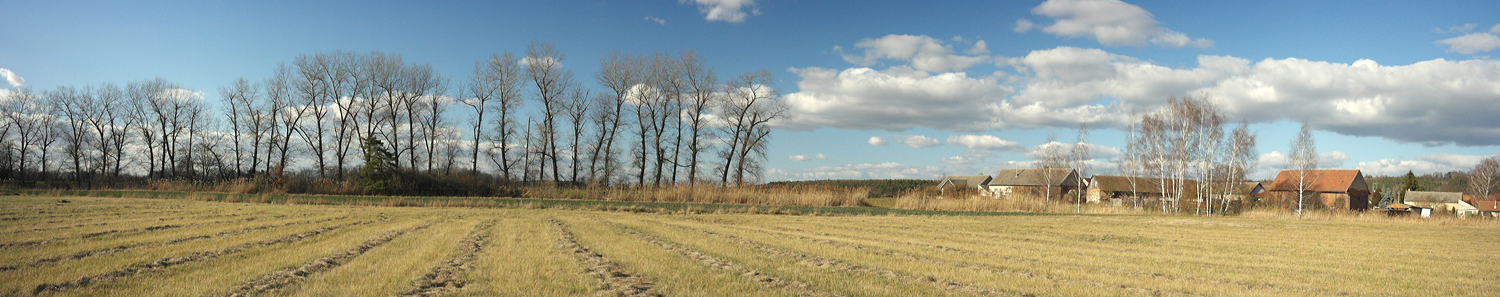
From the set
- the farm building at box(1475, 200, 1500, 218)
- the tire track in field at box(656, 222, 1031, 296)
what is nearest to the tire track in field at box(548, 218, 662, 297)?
the tire track in field at box(656, 222, 1031, 296)

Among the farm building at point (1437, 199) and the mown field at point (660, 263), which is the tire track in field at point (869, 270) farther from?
the farm building at point (1437, 199)

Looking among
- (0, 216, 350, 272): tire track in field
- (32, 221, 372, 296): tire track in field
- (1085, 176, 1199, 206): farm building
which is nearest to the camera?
(32, 221, 372, 296): tire track in field

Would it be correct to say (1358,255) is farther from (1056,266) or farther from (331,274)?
(331,274)

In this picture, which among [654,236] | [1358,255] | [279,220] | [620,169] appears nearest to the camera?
[1358,255]

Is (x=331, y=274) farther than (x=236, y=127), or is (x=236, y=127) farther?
(x=236, y=127)

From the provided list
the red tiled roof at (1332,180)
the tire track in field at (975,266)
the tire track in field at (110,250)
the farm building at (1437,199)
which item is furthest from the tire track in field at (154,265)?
the farm building at (1437,199)

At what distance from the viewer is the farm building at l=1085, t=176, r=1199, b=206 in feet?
133

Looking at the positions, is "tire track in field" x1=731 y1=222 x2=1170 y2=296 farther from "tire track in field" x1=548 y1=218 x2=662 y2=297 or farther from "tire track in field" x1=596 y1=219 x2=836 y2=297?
"tire track in field" x1=548 y1=218 x2=662 y2=297

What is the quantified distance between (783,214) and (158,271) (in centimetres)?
1888

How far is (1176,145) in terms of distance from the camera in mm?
36781

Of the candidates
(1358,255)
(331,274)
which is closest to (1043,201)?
(1358,255)

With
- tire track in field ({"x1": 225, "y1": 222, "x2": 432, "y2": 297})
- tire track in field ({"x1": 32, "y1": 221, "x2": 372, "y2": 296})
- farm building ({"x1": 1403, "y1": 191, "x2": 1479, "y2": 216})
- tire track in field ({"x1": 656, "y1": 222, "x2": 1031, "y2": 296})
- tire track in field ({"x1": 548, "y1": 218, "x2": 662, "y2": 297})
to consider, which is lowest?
tire track in field ({"x1": 32, "y1": 221, "x2": 372, "y2": 296})

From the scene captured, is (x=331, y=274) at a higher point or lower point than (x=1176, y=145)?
lower

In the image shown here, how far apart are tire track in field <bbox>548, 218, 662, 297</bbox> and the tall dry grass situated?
21.8 metres
